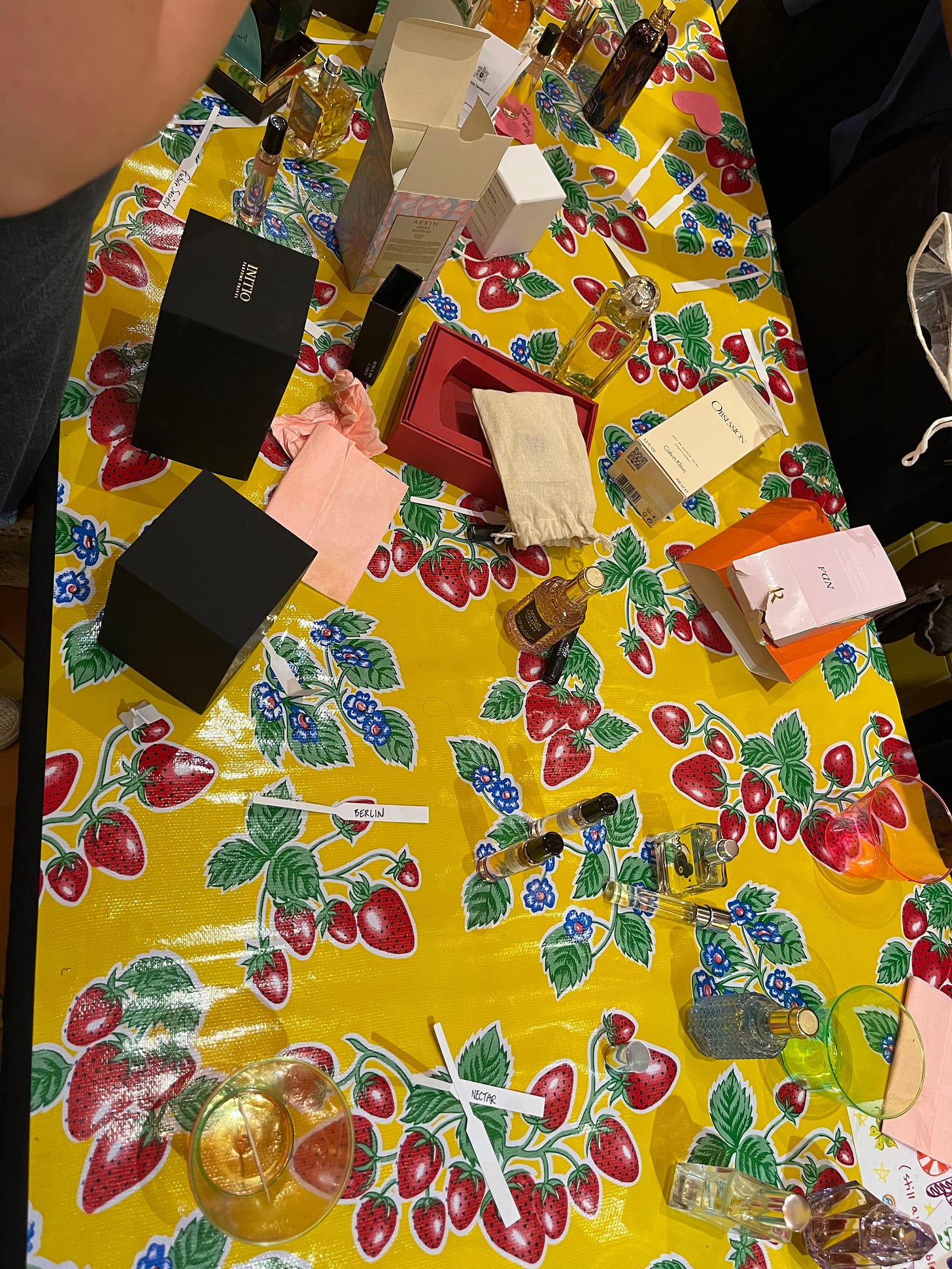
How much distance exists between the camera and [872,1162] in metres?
1.20

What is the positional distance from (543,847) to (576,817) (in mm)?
74

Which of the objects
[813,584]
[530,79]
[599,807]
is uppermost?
[530,79]

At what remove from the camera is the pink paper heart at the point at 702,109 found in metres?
1.96

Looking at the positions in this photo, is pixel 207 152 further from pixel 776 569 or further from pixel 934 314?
pixel 934 314

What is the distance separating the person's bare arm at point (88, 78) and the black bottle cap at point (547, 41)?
1.36 metres

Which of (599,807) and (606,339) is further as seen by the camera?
(606,339)

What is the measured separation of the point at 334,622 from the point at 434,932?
1.37 ft

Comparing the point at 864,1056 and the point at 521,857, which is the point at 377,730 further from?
the point at 864,1056

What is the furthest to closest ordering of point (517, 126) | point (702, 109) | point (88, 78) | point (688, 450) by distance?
1. point (702, 109)
2. point (517, 126)
3. point (688, 450)
4. point (88, 78)

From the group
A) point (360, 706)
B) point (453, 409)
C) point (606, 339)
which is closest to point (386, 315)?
point (453, 409)

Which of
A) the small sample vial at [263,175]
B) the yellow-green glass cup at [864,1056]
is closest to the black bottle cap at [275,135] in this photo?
the small sample vial at [263,175]

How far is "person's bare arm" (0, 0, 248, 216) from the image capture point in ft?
1.64

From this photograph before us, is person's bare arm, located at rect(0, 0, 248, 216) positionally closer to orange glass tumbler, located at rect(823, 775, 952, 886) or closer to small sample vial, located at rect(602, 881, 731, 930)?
small sample vial, located at rect(602, 881, 731, 930)

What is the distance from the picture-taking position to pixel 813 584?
1428 millimetres
